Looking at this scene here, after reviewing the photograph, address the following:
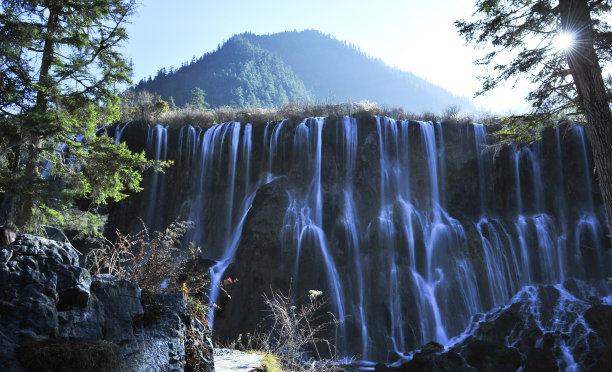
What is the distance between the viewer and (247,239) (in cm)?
1884

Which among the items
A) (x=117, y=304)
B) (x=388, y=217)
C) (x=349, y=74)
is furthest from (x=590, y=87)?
(x=349, y=74)

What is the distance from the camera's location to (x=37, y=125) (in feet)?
24.6

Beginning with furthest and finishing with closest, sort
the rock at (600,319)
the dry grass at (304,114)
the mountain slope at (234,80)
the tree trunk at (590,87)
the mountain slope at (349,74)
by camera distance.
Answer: the mountain slope at (349,74), the mountain slope at (234,80), the dry grass at (304,114), the rock at (600,319), the tree trunk at (590,87)

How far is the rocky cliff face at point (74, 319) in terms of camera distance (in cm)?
275

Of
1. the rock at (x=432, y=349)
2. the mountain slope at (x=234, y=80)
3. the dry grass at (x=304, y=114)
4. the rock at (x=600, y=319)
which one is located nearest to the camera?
the rock at (x=600, y=319)

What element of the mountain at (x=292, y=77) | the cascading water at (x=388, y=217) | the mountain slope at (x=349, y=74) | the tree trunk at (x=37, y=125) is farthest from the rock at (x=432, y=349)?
the mountain slope at (x=349, y=74)

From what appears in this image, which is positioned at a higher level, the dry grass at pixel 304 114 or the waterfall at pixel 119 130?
the dry grass at pixel 304 114

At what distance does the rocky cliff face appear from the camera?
2748 millimetres

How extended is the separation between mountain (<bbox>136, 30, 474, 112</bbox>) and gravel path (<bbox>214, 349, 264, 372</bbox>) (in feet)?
238

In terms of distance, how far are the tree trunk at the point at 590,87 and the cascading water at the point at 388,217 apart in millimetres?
11266

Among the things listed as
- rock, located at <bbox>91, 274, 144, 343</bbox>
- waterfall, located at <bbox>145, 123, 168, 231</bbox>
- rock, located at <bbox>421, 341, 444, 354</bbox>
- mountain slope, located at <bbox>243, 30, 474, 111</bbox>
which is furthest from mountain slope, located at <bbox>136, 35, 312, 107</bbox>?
rock, located at <bbox>91, 274, 144, 343</bbox>

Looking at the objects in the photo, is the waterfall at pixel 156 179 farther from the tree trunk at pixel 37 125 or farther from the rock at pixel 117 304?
the rock at pixel 117 304

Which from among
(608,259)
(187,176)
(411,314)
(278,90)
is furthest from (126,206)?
(278,90)

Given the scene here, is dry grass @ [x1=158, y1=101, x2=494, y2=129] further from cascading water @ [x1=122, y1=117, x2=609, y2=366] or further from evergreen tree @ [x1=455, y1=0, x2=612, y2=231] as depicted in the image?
evergreen tree @ [x1=455, y1=0, x2=612, y2=231]
